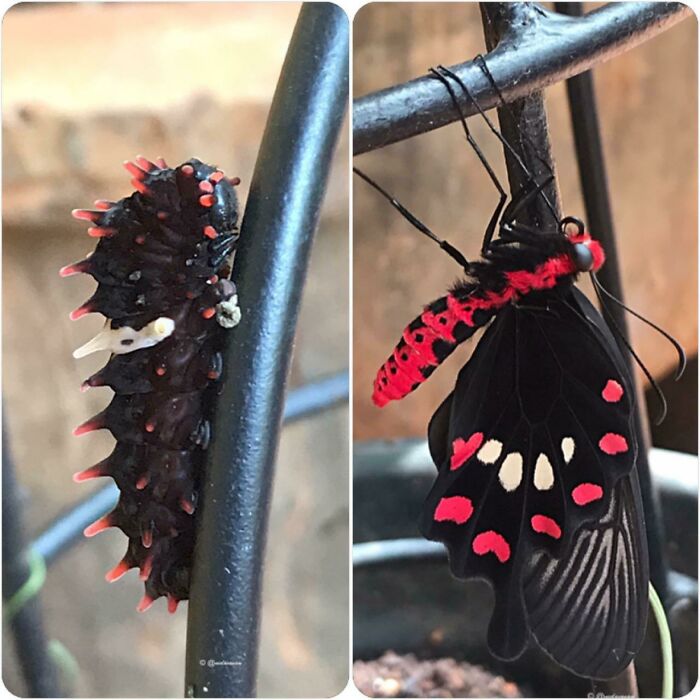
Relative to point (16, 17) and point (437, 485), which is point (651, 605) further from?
point (16, 17)

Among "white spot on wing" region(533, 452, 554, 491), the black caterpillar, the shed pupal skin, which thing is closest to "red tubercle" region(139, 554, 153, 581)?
the black caterpillar

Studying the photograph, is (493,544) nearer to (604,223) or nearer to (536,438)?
(536,438)

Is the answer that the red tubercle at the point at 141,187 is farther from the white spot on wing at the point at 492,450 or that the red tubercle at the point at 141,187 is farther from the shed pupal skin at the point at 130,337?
the white spot on wing at the point at 492,450

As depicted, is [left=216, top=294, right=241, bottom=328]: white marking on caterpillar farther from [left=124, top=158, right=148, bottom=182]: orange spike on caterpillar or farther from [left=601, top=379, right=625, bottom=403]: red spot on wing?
[left=601, top=379, right=625, bottom=403]: red spot on wing

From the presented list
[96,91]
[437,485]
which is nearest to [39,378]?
[96,91]

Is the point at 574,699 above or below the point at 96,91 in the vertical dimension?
below

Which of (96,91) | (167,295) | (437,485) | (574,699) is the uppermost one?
(96,91)

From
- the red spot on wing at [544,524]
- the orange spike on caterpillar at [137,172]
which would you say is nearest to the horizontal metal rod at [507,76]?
the orange spike on caterpillar at [137,172]

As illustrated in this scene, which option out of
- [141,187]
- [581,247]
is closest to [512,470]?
[581,247]
